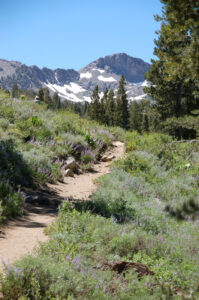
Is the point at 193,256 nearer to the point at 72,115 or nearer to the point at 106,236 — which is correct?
the point at 106,236

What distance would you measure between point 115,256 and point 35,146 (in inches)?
255

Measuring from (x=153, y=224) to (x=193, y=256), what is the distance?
43.1 inches

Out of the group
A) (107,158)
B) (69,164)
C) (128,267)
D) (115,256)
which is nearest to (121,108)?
(107,158)

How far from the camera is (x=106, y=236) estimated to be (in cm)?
416

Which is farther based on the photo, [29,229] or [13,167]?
[13,167]

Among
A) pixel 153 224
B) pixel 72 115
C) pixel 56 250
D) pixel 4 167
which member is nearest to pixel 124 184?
pixel 153 224

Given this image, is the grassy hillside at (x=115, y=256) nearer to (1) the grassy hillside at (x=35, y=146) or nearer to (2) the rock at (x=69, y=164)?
(1) the grassy hillside at (x=35, y=146)

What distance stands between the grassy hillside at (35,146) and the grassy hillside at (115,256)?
1.62m

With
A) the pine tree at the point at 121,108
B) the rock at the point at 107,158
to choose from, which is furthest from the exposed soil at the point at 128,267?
the pine tree at the point at 121,108

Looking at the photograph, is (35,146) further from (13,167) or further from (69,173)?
(13,167)

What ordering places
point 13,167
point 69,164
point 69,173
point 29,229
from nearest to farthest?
point 29,229, point 13,167, point 69,173, point 69,164

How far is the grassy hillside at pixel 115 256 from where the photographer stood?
8.98 ft

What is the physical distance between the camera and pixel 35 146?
9.49 metres

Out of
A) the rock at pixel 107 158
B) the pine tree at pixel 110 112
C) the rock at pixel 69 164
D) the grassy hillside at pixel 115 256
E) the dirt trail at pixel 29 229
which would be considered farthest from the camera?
the pine tree at pixel 110 112
